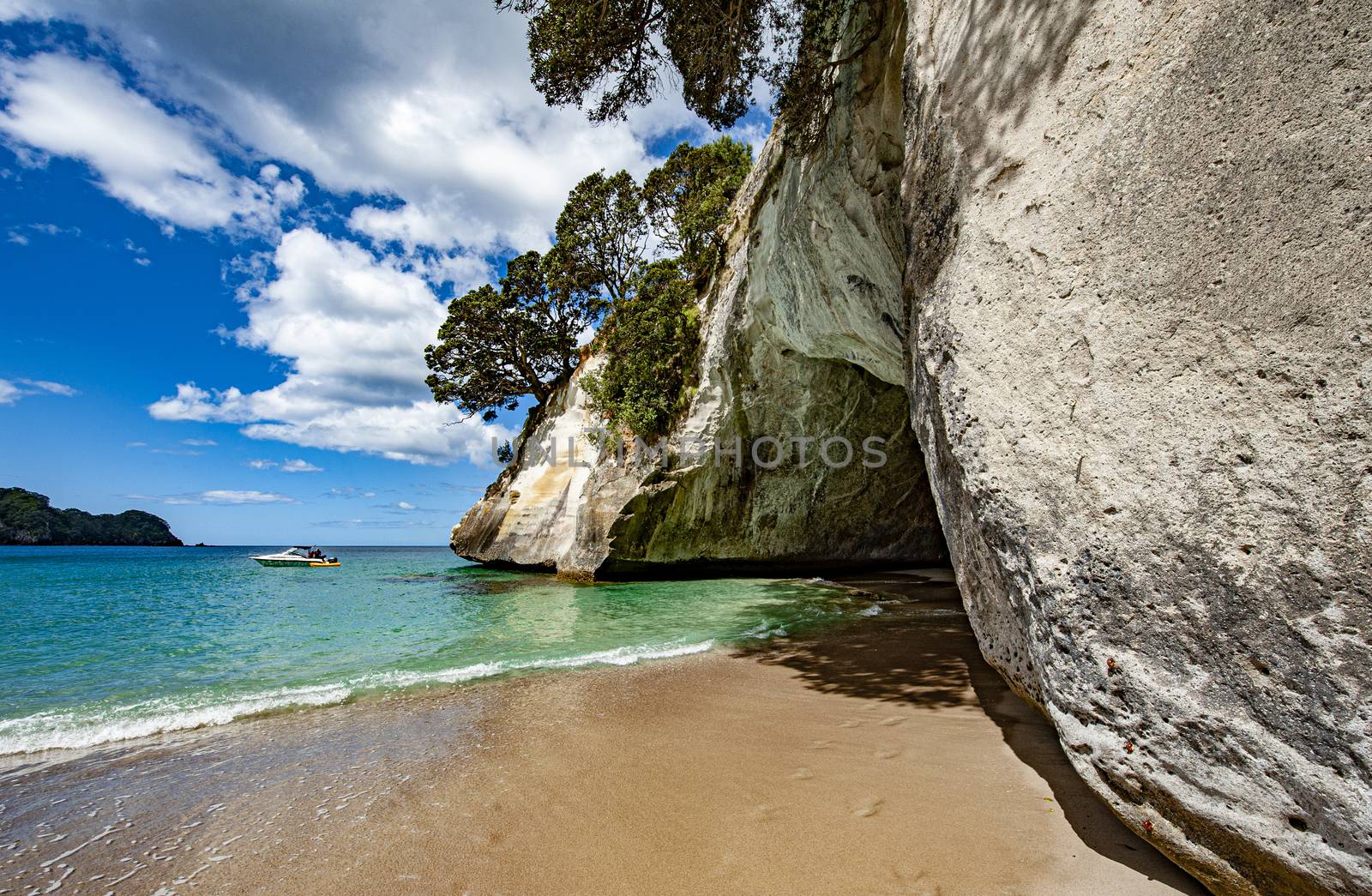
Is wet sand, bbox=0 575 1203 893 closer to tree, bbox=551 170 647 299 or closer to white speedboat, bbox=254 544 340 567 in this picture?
tree, bbox=551 170 647 299

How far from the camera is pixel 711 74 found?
8.01m

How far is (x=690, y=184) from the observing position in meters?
20.8

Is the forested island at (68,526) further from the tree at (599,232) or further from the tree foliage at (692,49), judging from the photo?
the tree foliage at (692,49)

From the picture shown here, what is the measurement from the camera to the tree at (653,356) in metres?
15.9

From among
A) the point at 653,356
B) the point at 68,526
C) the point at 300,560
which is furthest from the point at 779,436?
the point at 68,526

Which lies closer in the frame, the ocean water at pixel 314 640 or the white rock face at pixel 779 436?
the ocean water at pixel 314 640

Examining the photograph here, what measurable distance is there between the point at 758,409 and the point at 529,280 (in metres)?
12.5

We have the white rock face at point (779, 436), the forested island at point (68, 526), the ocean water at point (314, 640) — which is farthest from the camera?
the forested island at point (68, 526)

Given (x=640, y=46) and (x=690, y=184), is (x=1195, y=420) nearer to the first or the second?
(x=640, y=46)

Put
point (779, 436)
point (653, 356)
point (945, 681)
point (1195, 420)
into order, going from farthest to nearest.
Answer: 1. point (653, 356)
2. point (779, 436)
3. point (945, 681)
4. point (1195, 420)

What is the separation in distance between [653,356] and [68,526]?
12198cm

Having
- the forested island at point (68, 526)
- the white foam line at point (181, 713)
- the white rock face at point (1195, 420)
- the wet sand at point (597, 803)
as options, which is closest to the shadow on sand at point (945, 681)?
the wet sand at point (597, 803)

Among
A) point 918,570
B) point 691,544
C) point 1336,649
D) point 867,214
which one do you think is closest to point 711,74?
point 867,214

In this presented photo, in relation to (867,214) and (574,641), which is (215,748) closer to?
(574,641)
